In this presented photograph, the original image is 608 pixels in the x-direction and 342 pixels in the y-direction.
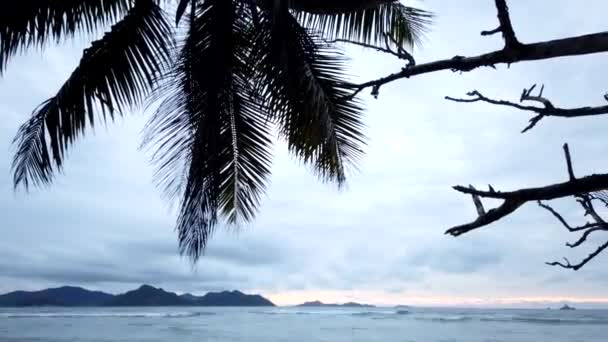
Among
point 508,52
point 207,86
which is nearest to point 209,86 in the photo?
point 207,86

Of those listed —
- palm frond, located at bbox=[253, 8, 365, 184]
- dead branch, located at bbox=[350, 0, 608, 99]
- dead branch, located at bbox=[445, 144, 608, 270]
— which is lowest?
dead branch, located at bbox=[445, 144, 608, 270]

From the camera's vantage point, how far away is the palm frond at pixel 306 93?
443cm

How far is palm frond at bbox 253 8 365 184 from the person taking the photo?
4.43 meters

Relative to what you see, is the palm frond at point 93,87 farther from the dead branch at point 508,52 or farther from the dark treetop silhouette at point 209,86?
the dead branch at point 508,52

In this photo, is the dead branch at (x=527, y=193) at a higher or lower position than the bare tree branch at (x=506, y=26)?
lower

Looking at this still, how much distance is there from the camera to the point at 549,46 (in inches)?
57.3

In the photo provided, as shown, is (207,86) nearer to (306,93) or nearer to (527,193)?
(306,93)

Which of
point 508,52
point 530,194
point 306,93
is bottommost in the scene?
point 530,194

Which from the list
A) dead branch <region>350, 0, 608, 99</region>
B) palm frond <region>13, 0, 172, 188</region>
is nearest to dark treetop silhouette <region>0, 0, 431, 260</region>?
palm frond <region>13, 0, 172, 188</region>

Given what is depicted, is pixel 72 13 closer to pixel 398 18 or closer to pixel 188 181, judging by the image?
pixel 188 181

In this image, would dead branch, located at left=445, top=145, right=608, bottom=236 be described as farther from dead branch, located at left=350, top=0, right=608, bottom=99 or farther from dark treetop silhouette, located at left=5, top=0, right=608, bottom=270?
dark treetop silhouette, located at left=5, top=0, right=608, bottom=270

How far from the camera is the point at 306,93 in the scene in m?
4.47

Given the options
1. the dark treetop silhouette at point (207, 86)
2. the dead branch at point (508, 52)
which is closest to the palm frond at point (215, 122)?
the dark treetop silhouette at point (207, 86)

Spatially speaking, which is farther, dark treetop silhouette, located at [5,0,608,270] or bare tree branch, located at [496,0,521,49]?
dark treetop silhouette, located at [5,0,608,270]
